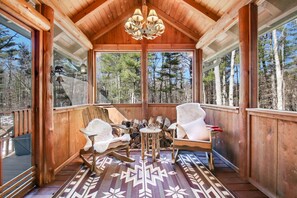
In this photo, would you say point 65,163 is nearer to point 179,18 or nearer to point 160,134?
point 160,134

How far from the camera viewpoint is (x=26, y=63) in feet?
8.09

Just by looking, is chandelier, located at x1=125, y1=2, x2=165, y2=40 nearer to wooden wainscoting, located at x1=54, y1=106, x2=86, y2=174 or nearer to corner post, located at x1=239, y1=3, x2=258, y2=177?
corner post, located at x1=239, y1=3, x2=258, y2=177

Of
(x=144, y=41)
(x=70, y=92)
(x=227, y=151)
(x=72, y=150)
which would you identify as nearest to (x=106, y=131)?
(x=72, y=150)

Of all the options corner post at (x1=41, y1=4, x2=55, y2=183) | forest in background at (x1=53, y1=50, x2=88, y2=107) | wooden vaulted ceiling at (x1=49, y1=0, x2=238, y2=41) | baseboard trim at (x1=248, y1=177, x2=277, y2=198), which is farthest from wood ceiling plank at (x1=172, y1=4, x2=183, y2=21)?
baseboard trim at (x1=248, y1=177, x2=277, y2=198)

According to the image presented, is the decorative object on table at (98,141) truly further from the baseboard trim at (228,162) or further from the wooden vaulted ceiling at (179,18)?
the baseboard trim at (228,162)

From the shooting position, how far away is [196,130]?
3510 mm

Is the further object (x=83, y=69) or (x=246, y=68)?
(x=83, y=69)

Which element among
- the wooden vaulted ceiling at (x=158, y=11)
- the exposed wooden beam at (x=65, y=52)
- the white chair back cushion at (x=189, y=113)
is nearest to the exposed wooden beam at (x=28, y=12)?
the exposed wooden beam at (x=65, y=52)

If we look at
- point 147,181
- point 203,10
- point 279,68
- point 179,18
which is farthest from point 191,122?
point 179,18

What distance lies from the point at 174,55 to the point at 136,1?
5.54ft

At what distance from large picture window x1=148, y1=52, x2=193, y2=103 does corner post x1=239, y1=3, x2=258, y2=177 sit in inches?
Answer: 90.1

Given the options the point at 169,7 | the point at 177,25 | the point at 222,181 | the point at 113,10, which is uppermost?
the point at 169,7

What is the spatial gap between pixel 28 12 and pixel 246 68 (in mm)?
2962

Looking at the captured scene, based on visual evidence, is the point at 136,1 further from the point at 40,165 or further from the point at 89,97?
the point at 40,165
